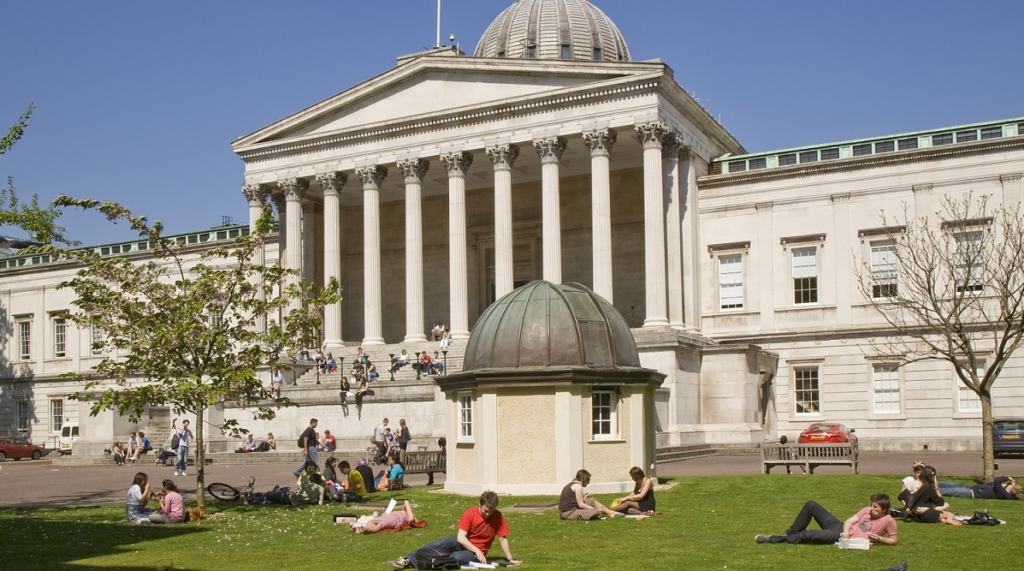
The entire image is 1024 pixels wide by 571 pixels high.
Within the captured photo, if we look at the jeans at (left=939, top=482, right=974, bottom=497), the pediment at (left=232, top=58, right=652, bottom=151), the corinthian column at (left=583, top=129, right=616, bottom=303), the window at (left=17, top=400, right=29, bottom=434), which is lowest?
the window at (left=17, top=400, right=29, bottom=434)

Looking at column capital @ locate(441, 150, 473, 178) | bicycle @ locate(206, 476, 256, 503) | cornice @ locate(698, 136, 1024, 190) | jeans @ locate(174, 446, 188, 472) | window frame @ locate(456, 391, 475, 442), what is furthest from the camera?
column capital @ locate(441, 150, 473, 178)

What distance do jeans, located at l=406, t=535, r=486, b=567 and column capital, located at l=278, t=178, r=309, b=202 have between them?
43.1 metres

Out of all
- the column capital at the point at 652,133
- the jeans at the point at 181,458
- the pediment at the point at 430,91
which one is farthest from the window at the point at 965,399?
the jeans at the point at 181,458

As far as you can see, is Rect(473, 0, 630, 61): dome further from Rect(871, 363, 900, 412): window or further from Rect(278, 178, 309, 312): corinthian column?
Rect(871, 363, 900, 412): window

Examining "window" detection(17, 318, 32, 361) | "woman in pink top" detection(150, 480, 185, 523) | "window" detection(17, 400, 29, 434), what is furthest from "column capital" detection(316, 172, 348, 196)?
"woman in pink top" detection(150, 480, 185, 523)

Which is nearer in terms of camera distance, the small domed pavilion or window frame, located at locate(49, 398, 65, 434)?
the small domed pavilion

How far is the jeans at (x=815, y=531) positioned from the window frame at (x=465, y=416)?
9640 millimetres

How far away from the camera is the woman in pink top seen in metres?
23.0

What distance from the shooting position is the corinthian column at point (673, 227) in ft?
161

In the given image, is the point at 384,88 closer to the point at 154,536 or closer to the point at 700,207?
the point at 700,207

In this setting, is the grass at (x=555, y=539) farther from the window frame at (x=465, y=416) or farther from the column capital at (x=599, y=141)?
the column capital at (x=599, y=141)

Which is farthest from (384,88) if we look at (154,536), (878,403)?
(154,536)

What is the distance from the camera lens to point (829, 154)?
170ft

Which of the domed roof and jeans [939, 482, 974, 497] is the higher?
the domed roof
